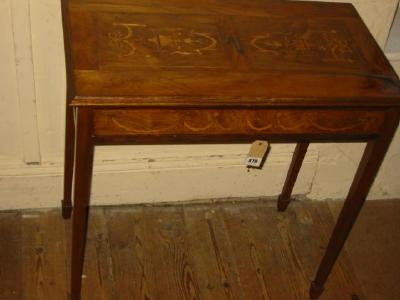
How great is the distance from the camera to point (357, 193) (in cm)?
154

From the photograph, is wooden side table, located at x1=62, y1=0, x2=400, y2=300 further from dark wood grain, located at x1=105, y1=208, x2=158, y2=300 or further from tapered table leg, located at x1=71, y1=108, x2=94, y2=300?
dark wood grain, located at x1=105, y1=208, x2=158, y2=300

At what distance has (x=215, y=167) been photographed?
1990 mm

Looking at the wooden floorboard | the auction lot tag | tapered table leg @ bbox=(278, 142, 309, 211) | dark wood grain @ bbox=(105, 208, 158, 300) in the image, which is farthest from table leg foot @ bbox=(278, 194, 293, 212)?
the auction lot tag

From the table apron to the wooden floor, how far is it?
0.63m

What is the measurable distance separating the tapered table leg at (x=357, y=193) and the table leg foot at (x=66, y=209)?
Result: 783 mm

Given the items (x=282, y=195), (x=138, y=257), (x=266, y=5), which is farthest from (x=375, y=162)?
(x=138, y=257)

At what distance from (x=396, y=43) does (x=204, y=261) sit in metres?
0.90

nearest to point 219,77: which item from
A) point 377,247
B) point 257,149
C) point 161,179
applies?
point 257,149

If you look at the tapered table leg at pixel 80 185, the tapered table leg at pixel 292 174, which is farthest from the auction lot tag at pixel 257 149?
the tapered table leg at pixel 292 174

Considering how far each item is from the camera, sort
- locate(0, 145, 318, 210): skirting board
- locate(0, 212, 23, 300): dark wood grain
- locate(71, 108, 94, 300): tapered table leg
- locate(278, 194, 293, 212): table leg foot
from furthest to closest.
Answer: locate(278, 194, 293, 212): table leg foot < locate(0, 145, 318, 210): skirting board < locate(0, 212, 23, 300): dark wood grain < locate(71, 108, 94, 300): tapered table leg

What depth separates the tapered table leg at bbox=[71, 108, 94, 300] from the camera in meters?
1.21

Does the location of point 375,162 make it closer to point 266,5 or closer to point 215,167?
point 266,5

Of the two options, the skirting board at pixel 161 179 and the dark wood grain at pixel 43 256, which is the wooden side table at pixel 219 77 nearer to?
the dark wood grain at pixel 43 256

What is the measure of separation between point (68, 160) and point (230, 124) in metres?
0.63
